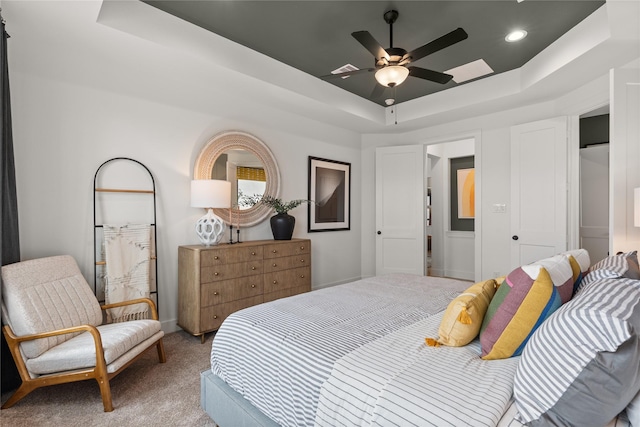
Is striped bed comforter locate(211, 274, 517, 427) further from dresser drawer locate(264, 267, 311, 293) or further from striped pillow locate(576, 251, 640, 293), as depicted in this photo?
dresser drawer locate(264, 267, 311, 293)

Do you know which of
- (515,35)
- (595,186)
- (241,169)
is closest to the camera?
(515,35)

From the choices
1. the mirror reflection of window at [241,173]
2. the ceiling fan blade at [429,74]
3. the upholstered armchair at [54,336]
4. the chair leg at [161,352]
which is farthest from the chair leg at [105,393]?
the ceiling fan blade at [429,74]

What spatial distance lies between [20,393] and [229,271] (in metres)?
1.61

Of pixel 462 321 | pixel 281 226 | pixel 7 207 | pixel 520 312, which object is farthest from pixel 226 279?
pixel 520 312

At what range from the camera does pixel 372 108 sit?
469cm

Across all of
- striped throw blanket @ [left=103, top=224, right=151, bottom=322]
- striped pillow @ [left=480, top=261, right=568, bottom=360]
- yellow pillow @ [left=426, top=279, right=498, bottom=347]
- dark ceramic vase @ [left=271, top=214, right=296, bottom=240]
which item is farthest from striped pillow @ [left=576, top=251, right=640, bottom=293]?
striped throw blanket @ [left=103, top=224, right=151, bottom=322]

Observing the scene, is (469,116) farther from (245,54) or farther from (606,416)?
(606,416)

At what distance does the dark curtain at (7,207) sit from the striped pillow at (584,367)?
296 centimetres

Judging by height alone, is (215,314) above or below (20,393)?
above

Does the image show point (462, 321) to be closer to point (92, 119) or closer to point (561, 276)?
point (561, 276)

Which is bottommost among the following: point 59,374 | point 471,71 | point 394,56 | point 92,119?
point 59,374

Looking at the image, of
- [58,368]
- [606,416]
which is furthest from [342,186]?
[606,416]

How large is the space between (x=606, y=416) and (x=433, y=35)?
300 cm

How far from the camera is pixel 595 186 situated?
169 inches
